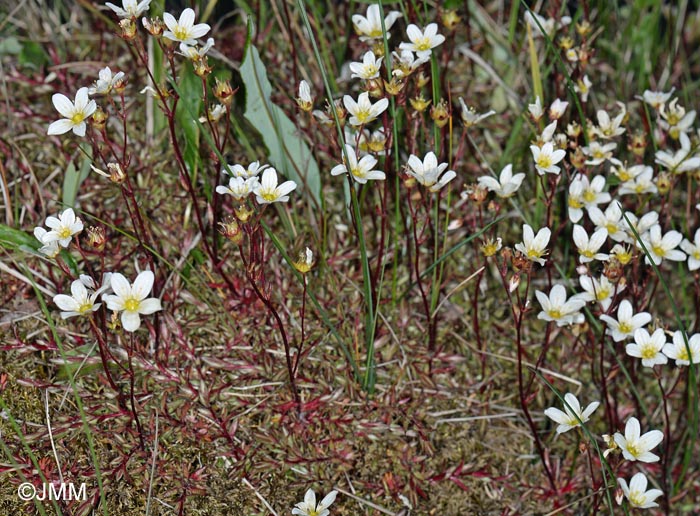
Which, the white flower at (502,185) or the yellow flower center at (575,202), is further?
the yellow flower center at (575,202)

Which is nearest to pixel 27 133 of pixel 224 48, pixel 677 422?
pixel 224 48

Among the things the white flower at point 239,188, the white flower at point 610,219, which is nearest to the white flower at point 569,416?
the white flower at point 610,219

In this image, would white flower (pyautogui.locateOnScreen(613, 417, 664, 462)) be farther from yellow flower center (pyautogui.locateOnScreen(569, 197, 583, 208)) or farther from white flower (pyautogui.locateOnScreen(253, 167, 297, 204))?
white flower (pyautogui.locateOnScreen(253, 167, 297, 204))

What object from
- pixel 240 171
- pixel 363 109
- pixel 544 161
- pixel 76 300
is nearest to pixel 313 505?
pixel 76 300

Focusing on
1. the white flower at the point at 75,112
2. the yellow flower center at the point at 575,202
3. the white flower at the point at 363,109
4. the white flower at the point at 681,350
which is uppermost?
the white flower at the point at 75,112

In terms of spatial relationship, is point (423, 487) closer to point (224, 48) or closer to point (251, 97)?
point (251, 97)

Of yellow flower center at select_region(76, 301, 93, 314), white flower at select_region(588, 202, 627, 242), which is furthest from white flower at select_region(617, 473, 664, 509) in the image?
yellow flower center at select_region(76, 301, 93, 314)

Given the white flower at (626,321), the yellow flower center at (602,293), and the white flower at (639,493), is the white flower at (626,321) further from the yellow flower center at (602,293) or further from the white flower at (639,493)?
the white flower at (639,493)
